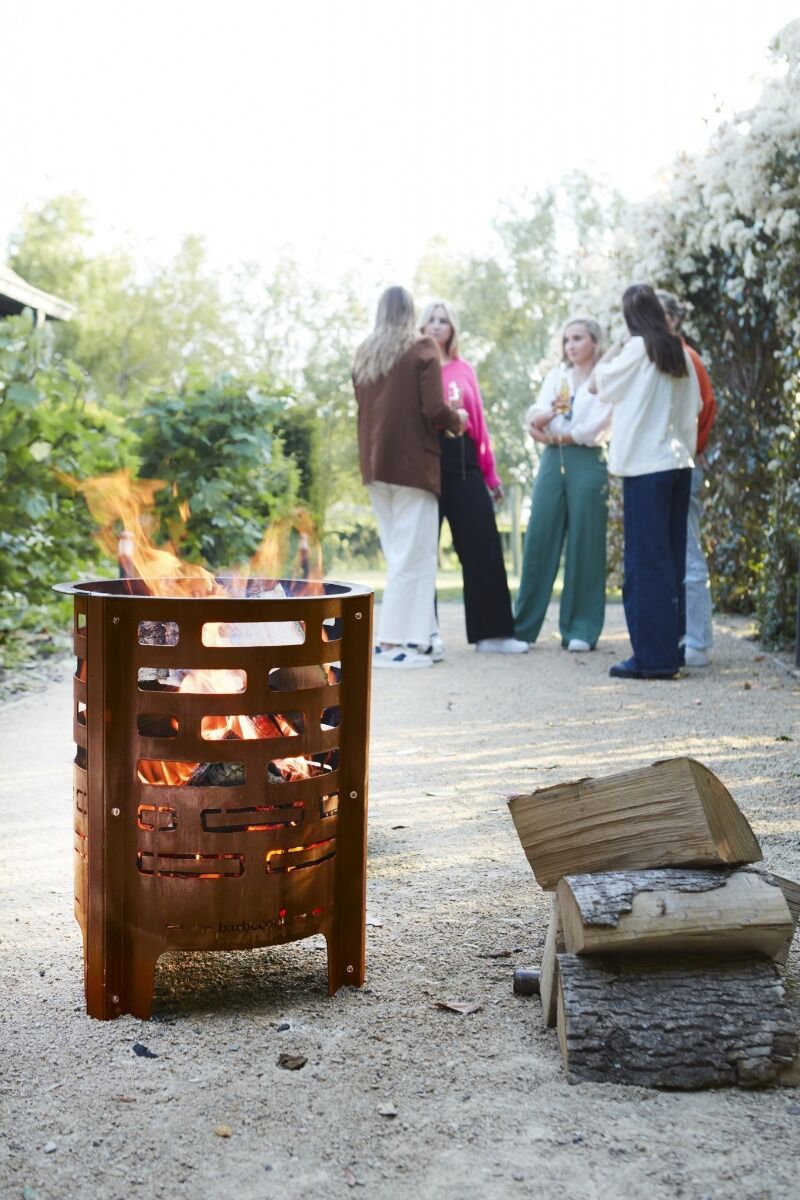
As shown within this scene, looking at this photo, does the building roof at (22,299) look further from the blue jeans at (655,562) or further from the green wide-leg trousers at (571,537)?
the blue jeans at (655,562)

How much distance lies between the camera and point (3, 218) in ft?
125

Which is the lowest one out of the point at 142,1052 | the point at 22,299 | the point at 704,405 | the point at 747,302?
the point at 142,1052

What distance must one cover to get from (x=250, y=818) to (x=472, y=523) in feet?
18.4

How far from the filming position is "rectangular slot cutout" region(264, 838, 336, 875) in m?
2.33

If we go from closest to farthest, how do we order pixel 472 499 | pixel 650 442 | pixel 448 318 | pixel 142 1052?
pixel 142 1052, pixel 650 442, pixel 448 318, pixel 472 499

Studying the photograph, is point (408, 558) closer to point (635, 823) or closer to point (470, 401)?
point (470, 401)

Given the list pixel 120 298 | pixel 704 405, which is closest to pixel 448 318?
pixel 704 405

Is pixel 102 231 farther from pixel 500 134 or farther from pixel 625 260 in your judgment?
pixel 625 260

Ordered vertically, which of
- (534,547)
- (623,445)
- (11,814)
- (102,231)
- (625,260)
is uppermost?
(102,231)

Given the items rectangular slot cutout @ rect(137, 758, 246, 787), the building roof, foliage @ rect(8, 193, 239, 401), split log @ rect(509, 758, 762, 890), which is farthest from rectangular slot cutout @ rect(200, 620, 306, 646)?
foliage @ rect(8, 193, 239, 401)

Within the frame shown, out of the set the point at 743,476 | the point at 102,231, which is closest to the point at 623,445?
the point at 743,476

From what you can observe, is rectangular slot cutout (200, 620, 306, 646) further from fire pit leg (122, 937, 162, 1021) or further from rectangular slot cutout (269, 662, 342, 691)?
fire pit leg (122, 937, 162, 1021)

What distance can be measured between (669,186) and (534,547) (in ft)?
10.4

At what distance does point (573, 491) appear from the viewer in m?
7.76
